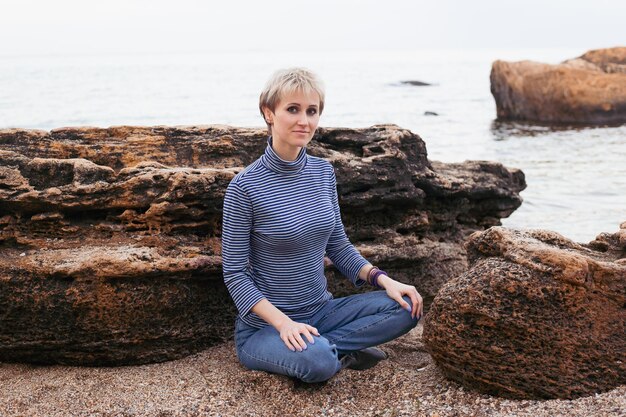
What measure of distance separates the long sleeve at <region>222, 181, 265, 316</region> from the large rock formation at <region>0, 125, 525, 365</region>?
20.4 inches

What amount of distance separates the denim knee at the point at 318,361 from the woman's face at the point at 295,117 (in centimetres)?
108

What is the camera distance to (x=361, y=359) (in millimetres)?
4102

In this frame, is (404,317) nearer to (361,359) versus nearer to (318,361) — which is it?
(361,359)

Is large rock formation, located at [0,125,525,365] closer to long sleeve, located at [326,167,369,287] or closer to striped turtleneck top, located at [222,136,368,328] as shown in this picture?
striped turtleneck top, located at [222,136,368,328]

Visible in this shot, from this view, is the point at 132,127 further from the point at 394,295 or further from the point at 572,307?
the point at 572,307

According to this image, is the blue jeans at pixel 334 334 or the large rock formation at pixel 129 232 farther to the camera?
the large rock formation at pixel 129 232

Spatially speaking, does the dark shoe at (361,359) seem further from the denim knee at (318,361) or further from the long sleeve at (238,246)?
the long sleeve at (238,246)

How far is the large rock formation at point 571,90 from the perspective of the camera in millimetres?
23750

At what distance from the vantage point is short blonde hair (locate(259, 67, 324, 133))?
365cm

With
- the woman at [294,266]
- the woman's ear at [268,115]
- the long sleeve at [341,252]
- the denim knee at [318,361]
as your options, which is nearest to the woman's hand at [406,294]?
the woman at [294,266]

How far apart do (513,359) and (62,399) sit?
236 cm

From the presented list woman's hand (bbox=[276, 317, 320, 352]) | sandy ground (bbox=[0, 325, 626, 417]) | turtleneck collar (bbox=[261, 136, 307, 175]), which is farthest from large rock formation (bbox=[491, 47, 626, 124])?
woman's hand (bbox=[276, 317, 320, 352])

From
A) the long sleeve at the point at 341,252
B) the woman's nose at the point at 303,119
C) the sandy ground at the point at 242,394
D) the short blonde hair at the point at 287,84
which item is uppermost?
the short blonde hair at the point at 287,84

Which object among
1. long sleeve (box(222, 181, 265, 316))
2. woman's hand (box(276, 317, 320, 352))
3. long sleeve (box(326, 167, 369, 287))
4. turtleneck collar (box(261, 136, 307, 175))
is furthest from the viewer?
long sleeve (box(326, 167, 369, 287))
